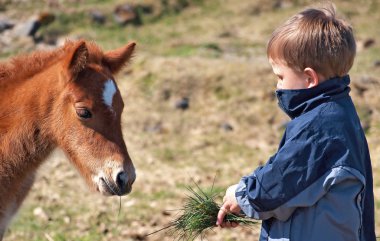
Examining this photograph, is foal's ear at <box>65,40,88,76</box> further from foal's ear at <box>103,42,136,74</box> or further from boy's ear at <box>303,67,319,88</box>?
boy's ear at <box>303,67,319,88</box>

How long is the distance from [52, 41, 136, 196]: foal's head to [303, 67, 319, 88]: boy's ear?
59.6 inches

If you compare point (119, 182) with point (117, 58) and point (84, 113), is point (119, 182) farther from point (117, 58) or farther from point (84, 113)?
point (117, 58)

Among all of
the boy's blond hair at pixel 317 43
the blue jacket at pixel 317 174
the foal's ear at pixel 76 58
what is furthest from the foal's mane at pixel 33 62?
the blue jacket at pixel 317 174

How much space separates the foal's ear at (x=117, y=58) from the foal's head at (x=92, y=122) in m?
0.29

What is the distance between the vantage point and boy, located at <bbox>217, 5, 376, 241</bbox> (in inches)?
114

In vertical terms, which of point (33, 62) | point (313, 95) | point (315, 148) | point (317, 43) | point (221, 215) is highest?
point (317, 43)

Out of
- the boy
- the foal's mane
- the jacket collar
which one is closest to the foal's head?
the foal's mane

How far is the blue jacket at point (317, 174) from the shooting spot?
290cm

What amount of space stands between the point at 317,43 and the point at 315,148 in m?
0.45

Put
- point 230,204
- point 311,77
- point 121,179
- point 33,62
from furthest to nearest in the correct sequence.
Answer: point 33,62 < point 121,179 < point 230,204 < point 311,77

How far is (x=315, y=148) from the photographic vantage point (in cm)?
290

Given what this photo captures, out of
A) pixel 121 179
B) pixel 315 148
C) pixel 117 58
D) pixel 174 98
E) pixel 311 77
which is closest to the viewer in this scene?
pixel 315 148

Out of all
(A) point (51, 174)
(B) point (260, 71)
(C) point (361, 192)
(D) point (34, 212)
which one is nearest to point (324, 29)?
(C) point (361, 192)

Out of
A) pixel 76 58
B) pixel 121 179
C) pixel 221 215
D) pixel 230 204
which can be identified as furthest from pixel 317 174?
pixel 76 58
